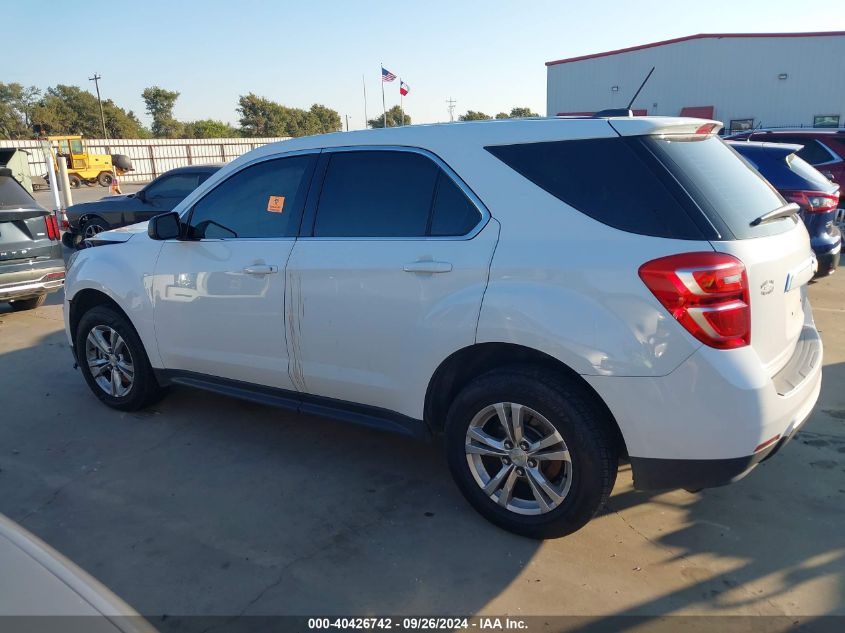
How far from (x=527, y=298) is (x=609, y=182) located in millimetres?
594

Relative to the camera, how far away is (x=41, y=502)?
140 inches

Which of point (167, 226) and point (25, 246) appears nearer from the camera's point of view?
point (167, 226)

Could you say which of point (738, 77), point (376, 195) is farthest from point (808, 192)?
point (738, 77)

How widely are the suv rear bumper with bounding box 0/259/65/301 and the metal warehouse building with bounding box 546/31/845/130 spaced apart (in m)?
26.8

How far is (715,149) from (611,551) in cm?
194

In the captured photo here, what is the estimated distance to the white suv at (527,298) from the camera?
255cm

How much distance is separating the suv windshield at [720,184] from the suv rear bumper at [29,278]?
6406mm

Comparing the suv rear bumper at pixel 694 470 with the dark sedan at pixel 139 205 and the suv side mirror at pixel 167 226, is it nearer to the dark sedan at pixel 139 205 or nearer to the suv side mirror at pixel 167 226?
the suv side mirror at pixel 167 226

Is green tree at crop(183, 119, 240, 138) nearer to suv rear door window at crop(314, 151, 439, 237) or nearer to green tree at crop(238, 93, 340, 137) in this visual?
green tree at crop(238, 93, 340, 137)

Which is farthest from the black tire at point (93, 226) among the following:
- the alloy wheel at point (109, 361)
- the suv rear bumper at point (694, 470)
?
the suv rear bumper at point (694, 470)

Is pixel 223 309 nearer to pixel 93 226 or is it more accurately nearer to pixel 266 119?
pixel 93 226

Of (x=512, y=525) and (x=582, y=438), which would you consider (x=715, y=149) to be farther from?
(x=512, y=525)

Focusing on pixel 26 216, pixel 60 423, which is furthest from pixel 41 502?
pixel 26 216

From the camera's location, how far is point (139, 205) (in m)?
11.4
